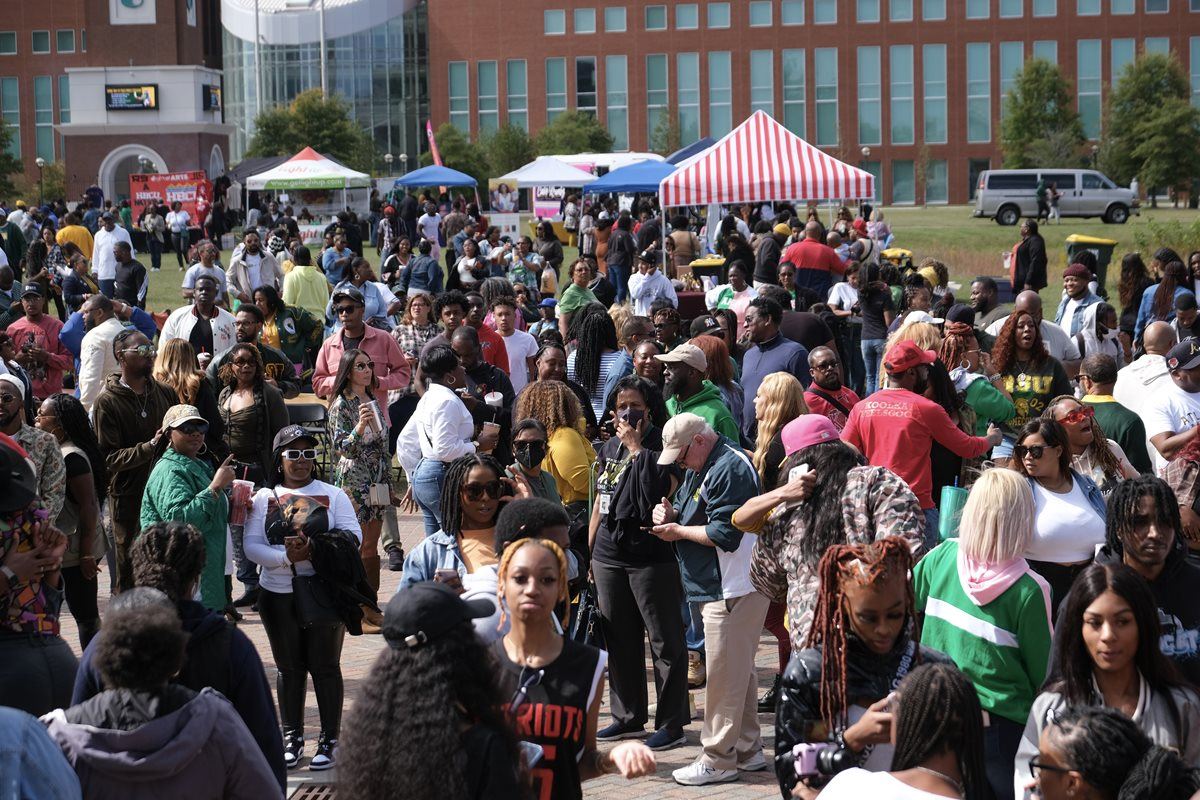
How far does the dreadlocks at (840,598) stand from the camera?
14.7 feet

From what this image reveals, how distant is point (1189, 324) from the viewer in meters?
13.2

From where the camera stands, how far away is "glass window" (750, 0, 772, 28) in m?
87.8

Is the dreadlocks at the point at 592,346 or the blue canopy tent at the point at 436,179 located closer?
the dreadlocks at the point at 592,346

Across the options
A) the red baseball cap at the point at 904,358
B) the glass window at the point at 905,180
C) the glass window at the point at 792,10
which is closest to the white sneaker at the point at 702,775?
the red baseball cap at the point at 904,358

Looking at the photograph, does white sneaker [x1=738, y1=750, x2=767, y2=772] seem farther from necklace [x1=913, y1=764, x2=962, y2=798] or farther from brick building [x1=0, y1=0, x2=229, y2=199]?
brick building [x1=0, y1=0, x2=229, y2=199]

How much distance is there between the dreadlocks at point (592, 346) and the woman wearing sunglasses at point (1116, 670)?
281 inches

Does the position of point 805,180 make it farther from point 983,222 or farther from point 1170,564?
point 983,222

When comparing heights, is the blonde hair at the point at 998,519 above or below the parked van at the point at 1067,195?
below

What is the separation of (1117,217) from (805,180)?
39.7 m

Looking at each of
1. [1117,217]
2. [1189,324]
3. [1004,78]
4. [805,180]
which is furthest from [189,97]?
[1189,324]

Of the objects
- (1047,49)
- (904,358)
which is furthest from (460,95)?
(904,358)

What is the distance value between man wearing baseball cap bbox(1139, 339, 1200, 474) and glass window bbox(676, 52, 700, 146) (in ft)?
261

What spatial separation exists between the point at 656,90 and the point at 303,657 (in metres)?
83.7

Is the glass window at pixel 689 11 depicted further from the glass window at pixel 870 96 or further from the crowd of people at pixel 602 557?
the crowd of people at pixel 602 557
